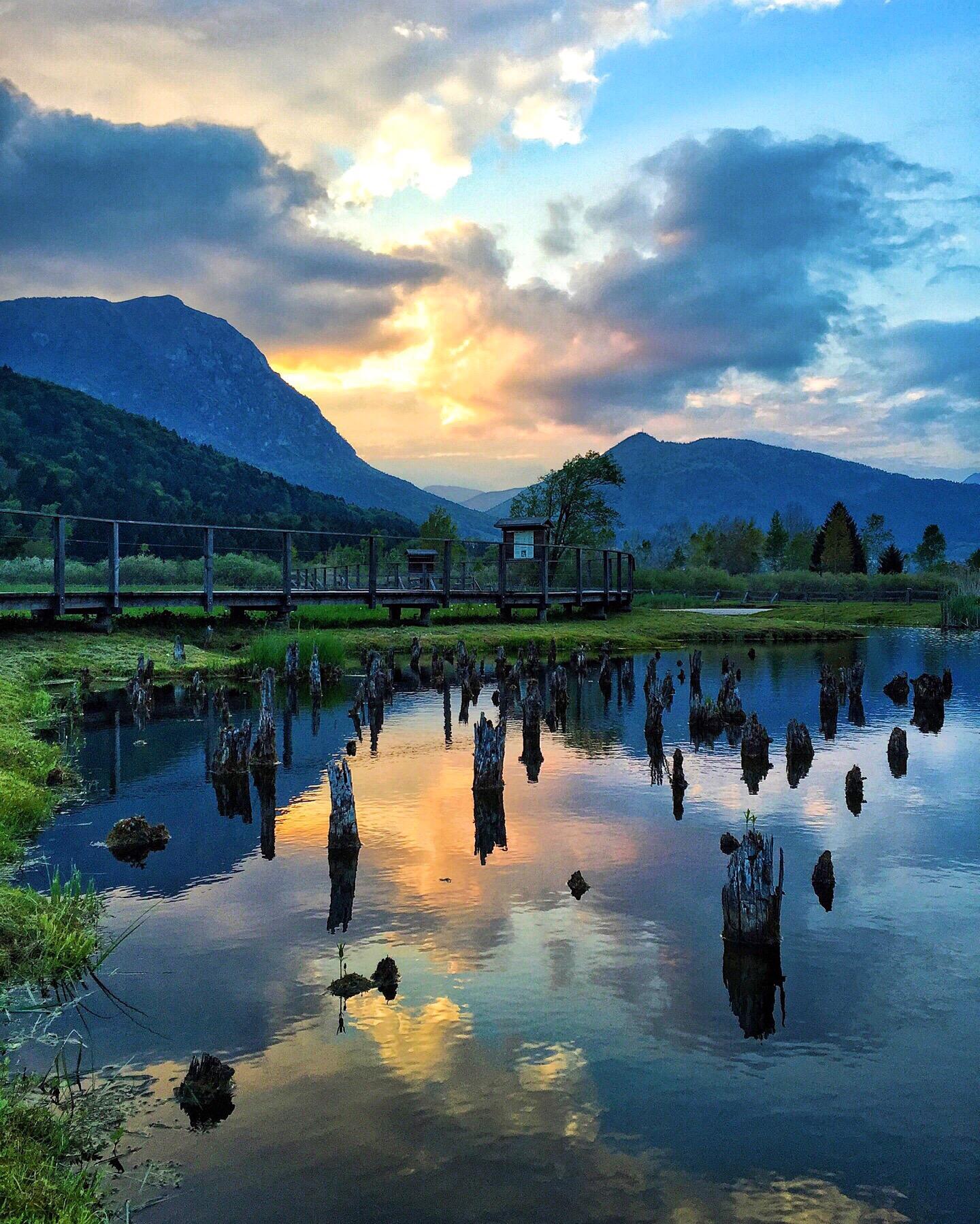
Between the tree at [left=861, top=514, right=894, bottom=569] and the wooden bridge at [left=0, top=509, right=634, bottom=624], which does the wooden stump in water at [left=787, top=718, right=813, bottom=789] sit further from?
the tree at [left=861, top=514, right=894, bottom=569]

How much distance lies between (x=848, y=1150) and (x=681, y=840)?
7.21 metres

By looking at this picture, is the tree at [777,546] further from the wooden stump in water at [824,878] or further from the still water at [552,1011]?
the wooden stump in water at [824,878]

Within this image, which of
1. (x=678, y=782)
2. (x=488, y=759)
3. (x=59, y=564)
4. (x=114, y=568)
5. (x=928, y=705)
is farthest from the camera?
(x=114, y=568)

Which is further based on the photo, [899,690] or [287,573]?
[287,573]

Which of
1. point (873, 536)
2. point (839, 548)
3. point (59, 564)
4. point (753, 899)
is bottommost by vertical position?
point (753, 899)

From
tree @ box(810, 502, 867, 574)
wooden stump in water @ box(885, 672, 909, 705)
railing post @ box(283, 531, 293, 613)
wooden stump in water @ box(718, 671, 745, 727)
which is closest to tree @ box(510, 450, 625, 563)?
tree @ box(810, 502, 867, 574)

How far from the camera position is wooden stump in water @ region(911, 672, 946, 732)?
2458 cm

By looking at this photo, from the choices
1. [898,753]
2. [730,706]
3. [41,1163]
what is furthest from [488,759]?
[41,1163]

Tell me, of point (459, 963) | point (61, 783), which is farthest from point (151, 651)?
point (459, 963)

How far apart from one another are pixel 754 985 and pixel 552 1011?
74.9 inches

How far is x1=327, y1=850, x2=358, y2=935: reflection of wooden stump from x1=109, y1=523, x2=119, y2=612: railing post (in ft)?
65.0

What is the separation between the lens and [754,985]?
885cm

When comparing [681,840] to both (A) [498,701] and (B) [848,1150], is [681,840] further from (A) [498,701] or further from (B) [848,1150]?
(A) [498,701]

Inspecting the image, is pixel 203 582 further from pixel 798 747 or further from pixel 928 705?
pixel 928 705
